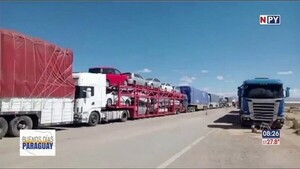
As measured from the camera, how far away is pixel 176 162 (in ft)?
34.0

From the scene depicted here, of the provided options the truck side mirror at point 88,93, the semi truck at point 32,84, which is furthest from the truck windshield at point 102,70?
the semi truck at point 32,84

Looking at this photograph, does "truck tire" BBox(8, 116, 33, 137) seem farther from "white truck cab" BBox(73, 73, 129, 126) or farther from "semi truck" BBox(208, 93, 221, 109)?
"semi truck" BBox(208, 93, 221, 109)

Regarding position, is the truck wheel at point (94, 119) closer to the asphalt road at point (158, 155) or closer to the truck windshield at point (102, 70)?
the truck windshield at point (102, 70)

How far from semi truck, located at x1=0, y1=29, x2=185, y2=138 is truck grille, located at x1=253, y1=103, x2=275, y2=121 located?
32.4 feet

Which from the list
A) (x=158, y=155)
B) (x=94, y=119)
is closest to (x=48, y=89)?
(x=94, y=119)

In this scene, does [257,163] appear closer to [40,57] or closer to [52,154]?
[52,154]

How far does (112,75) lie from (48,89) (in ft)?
34.9

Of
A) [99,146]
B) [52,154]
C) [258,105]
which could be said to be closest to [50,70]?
[99,146]

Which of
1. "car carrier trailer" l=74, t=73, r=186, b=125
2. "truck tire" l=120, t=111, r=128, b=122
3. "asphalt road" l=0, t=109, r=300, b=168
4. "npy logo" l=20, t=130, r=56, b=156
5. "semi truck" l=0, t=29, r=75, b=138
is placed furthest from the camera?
"truck tire" l=120, t=111, r=128, b=122

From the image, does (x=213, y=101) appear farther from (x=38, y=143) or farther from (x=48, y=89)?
(x=38, y=143)

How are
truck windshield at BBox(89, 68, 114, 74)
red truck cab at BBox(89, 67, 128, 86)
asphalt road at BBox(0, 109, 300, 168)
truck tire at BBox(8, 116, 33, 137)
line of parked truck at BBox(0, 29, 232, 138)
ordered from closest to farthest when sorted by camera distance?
asphalt road at BBox(0, 109, 300, 168), line of parked truck at BBox(0, 29, 232, 138), truck tire at BBox(8, 116, 33, 137), red truck cab at BBox(89, 67, 128, 86), truck windshield at BBox(89, 68, 114, 74)

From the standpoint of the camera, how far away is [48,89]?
1898 cm

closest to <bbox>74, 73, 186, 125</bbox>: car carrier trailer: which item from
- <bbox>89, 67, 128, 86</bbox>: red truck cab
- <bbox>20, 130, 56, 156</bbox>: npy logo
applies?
<bbox>89, 67, 128, 86</bbox>: red truck cab

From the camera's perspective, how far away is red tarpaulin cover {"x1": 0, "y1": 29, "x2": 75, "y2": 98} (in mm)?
16547
